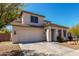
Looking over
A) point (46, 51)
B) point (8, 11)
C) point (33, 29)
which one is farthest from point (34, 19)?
point (8, 11)

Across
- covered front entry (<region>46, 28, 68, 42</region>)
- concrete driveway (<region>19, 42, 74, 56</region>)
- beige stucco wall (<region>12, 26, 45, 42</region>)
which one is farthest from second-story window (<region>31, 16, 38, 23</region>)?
concrete driveway (<region>19, 42, 74, 56</region>)

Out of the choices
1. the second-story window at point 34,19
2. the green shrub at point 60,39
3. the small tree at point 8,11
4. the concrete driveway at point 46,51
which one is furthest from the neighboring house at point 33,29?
the small tree at point 8,11

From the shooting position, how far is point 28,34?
77.6 feet

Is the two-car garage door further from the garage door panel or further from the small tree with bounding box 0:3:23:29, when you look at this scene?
the small tree with bounding box 0:3:23:29

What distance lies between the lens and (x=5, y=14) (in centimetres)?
1296

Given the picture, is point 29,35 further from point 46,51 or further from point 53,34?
point 46,51

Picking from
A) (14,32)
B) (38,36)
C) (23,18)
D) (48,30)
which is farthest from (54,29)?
(14,32)

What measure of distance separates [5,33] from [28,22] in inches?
222

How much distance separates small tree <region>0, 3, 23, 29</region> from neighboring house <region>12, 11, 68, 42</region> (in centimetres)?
866

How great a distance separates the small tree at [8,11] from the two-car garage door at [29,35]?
9.01 m

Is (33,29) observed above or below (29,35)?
above

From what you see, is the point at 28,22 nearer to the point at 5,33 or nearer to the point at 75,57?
the point at 5,33

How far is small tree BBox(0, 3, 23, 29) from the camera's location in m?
12.7

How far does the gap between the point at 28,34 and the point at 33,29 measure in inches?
53.9
